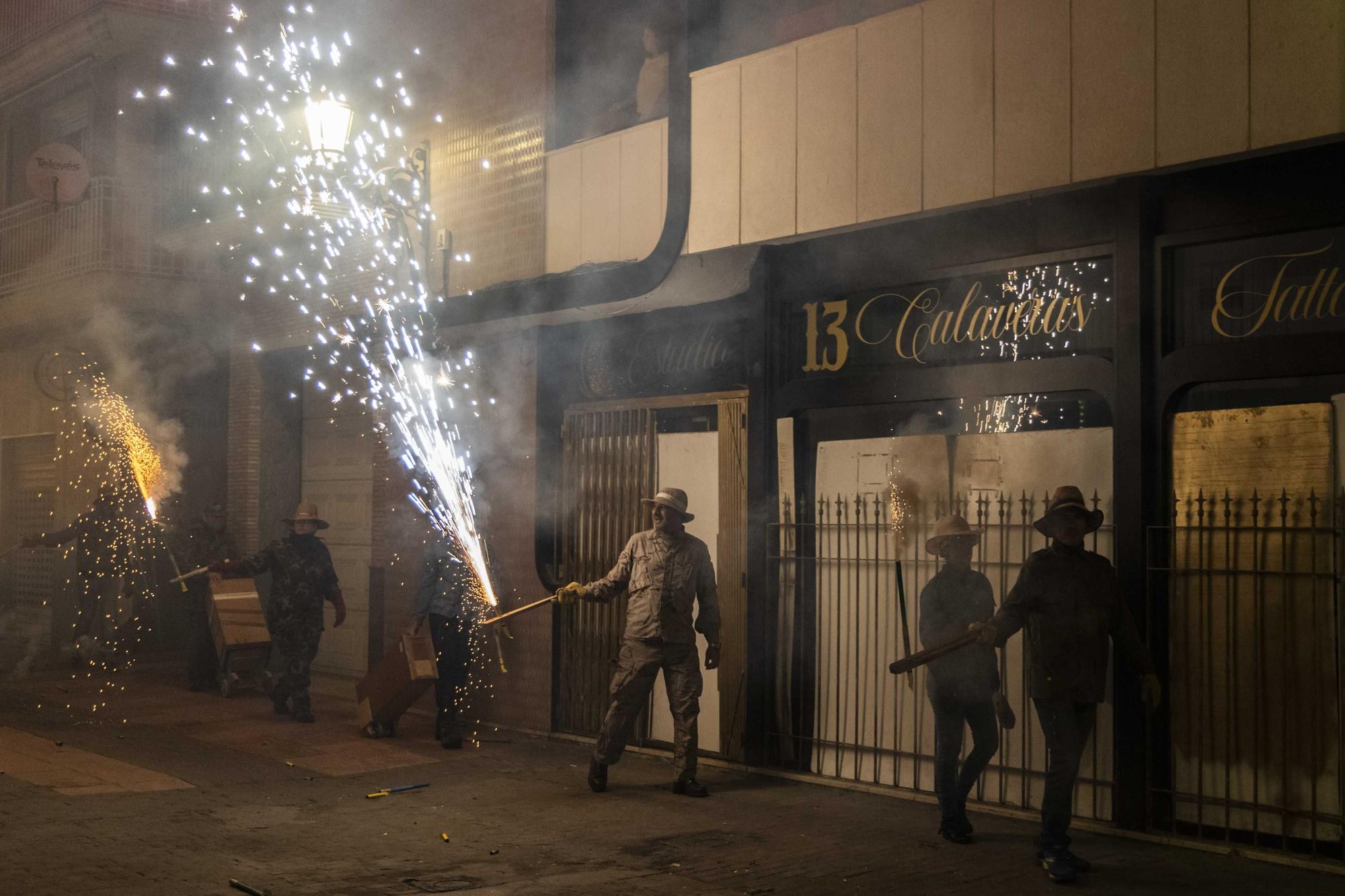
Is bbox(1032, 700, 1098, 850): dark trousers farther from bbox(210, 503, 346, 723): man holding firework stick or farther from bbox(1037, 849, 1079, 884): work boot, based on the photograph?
bbox(210, 503, 346, 723): man holding firework stick

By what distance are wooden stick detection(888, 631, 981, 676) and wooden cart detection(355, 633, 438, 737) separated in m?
4.20

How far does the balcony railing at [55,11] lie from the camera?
650 inches

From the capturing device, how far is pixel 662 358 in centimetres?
991

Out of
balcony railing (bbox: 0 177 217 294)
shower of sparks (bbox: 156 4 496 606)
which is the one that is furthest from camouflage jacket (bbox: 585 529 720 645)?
balcony railing (bbox: 0 177 217 294)

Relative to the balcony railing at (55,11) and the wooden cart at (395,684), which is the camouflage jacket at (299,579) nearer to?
the wooden cart at (395,684)

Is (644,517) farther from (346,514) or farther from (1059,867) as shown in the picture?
(346,514)

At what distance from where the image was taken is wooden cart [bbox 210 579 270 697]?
12297 mm

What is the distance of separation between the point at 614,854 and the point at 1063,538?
263cm

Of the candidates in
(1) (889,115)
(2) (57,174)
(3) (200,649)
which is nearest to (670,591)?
(1) (889,115)

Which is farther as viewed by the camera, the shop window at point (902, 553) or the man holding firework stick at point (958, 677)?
the shop window at point (902, 553)

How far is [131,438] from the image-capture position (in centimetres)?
1628

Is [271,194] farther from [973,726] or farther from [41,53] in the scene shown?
[973,726]

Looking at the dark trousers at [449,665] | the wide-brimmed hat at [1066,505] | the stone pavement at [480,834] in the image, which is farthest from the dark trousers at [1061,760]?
the dark trousers at [449,665]

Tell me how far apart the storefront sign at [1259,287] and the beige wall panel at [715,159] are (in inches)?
127
